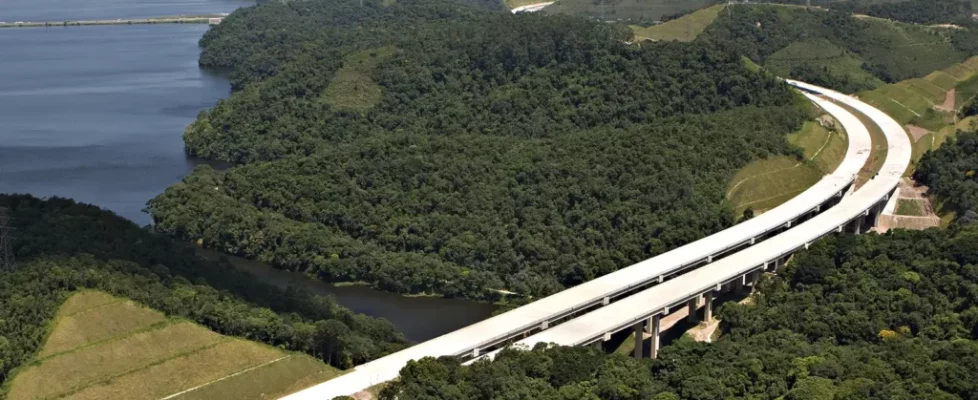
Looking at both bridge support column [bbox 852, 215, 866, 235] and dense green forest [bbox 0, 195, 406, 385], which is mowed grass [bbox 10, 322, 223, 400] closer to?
dense green forest [bbox 0, 195, 406, 385]

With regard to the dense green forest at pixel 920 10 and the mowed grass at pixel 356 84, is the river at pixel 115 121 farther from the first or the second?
the dense green forest at pixel 920 10

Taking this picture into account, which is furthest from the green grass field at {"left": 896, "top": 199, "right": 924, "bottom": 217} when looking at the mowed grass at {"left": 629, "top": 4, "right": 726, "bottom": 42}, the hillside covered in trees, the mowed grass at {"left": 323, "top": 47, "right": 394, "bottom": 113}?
the mowed grass at {"left": 629, "top": 4, "right": 726, "bottom": 42}

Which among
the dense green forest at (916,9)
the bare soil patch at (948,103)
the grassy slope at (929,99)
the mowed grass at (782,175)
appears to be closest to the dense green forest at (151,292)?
the mowed grass at (782,175)

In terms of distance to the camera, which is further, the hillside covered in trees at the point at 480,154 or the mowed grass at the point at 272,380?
the hillside covered in trees at the point at 480,154

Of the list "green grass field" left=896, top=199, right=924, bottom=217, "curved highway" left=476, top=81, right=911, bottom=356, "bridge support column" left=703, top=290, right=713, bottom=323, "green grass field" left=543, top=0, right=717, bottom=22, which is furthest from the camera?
"green grass field" left=543, top=0, right=717, bottom=22

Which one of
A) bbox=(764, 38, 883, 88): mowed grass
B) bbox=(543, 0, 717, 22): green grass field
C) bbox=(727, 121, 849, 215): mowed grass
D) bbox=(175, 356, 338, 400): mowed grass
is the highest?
bbox=(175, 356, 338, 400): mowed grass

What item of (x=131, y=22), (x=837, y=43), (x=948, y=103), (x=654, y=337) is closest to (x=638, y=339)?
(x=654, y=337)
